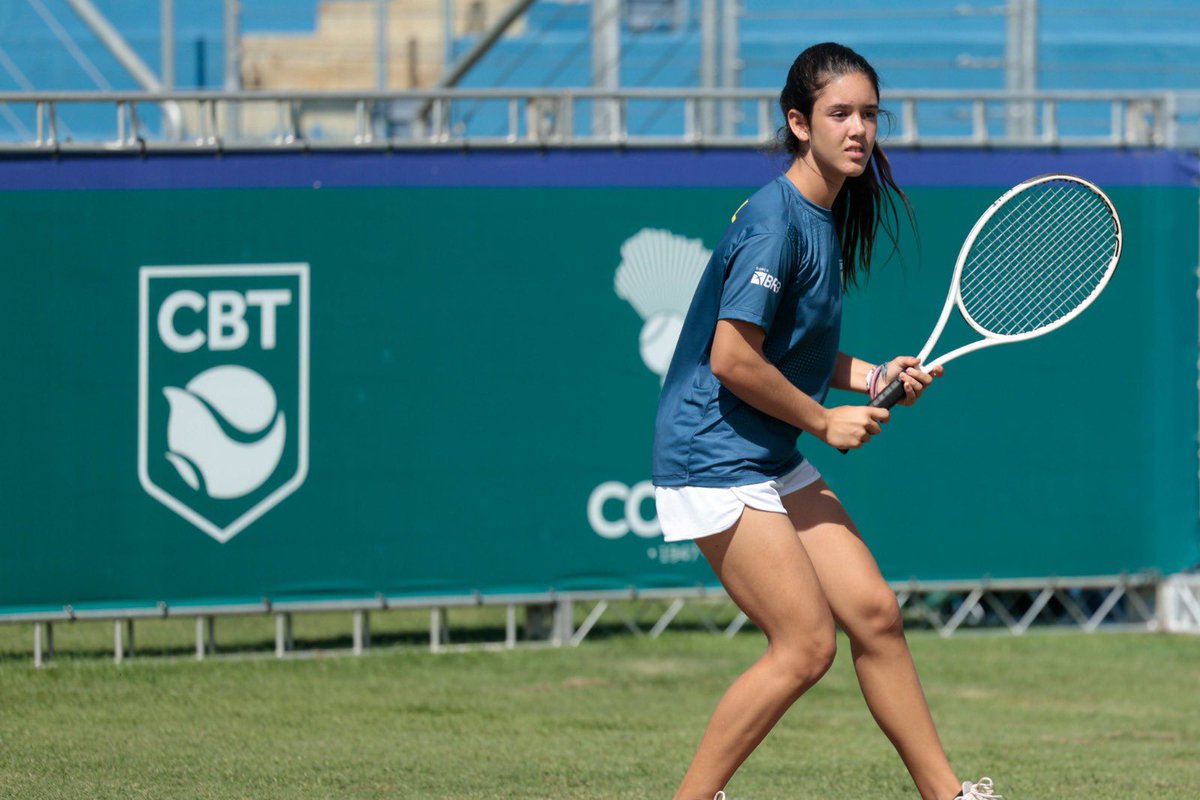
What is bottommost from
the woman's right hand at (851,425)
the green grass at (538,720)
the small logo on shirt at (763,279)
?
the green grass at (538,720)

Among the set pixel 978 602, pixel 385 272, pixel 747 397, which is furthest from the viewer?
pixel 978 602

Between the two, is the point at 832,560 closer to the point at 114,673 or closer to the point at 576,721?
the point at 576,721

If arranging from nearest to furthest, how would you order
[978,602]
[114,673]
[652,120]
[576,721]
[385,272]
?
1. [576,721]
2. [114,673]
3. [385,272]
4. [978,602]
5. [652,120]

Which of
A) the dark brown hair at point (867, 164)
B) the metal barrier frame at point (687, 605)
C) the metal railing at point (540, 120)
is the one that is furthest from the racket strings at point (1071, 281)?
the metal barrier frame at point (687, 605)

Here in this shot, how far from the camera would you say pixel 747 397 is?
3.75 m

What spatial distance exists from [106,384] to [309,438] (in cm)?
95

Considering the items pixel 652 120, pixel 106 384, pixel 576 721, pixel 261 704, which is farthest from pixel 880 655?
pixel 652 120

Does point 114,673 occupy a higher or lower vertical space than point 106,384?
lower

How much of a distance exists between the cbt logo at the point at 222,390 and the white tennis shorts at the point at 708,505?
3.96 m

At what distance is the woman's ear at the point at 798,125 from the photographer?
12.9 feet

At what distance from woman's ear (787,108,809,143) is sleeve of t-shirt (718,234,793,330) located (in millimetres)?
329

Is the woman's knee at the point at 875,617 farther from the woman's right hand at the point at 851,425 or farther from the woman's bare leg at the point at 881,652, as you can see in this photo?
the woman's right hand at the point at 851,425

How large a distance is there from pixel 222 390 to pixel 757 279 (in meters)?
4.38

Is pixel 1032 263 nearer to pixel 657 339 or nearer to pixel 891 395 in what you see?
pixel 891 395
